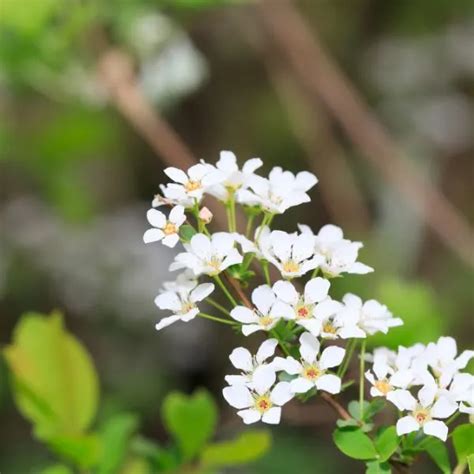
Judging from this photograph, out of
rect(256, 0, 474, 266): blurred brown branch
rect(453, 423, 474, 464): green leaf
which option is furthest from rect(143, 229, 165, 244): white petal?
rect(256, 0, 474, 266): blurred brown branch

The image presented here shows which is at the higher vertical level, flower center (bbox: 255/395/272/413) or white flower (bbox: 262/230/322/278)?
white flower (bbox: 262/230/322/278)

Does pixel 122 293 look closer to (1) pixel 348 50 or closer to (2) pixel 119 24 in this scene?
(2) pixel 119 24

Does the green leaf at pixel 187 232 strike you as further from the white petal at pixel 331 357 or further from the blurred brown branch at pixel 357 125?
the blurred brown branch at pixel 357 125

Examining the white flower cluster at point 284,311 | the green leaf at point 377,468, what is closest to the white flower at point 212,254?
Answer: the white flower cluster at point 284,311

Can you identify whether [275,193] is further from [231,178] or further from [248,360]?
[248,360]

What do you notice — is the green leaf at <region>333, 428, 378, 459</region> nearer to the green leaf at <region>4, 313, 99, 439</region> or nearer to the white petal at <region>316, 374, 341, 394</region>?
the white petal at <region>316, 374, 341, 394</region>
